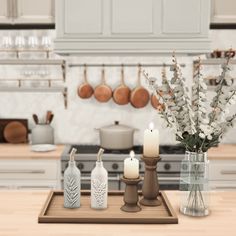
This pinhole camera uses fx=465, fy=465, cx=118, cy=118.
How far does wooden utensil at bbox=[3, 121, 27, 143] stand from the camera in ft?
13.4

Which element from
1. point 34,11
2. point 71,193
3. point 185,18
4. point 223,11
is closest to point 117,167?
point 185,18

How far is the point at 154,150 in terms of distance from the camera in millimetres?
1997

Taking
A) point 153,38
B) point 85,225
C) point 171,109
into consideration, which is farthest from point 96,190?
point 153,38

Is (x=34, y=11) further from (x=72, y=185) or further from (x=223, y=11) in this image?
(x=72, y=185)

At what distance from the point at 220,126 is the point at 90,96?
91.6 inches

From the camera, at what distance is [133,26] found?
366 centimetres

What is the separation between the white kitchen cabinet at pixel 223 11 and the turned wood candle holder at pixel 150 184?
7.12 feet

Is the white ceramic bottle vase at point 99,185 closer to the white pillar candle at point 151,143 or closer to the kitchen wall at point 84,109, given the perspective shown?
the white pillar candle at point 151,143

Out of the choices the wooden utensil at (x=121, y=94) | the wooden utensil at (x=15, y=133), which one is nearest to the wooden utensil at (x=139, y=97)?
the wooden utensil at (x=121, y=94)

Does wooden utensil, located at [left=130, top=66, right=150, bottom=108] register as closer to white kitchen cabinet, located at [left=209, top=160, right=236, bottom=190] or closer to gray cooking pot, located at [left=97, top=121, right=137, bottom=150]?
gray cooking pot, located at [left=97, top=121, right=137, bottom=150]

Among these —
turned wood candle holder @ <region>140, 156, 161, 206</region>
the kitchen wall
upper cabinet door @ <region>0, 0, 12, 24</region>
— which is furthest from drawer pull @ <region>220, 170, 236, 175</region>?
upper cabinet door @ <region>0, 0, 12, 24</region>

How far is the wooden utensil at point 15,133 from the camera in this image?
408cm

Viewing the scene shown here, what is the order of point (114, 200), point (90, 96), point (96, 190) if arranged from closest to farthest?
point (96, 190)
point (114, 200)
point (90, 96)

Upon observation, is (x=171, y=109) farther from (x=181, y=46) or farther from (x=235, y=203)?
(x=181, y=46)
